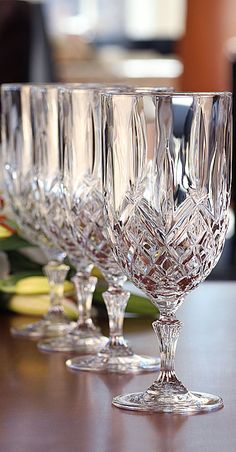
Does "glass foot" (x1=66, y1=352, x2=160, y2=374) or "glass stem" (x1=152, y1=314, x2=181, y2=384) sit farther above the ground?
"glass stem" (x1=152, y1=314, x2=181, y2=384)

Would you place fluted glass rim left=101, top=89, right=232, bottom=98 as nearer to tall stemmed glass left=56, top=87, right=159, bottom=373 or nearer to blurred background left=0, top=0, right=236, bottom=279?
tall stemmed glass left=56, top=87, right=159, bottom=373

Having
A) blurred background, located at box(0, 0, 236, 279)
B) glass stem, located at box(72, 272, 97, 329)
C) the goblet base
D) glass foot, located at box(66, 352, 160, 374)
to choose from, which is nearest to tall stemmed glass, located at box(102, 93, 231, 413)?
the goblet base

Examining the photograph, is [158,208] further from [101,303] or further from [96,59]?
[96,59]

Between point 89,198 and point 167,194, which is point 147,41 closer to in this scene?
point 89,198

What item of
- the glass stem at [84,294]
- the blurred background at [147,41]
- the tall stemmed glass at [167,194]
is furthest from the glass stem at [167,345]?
the blurred background at [147,41]

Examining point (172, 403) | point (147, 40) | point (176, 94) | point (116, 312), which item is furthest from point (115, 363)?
point (147, 40)

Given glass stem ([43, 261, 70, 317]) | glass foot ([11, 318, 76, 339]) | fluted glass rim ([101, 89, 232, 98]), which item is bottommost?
glass foot ([11, 318, 76, 339])

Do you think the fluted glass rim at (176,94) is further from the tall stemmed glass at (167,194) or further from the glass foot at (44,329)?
the glass foot at (44,329)
